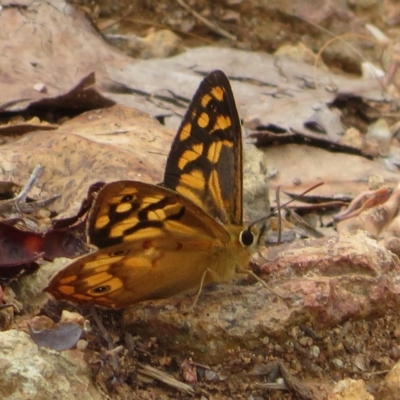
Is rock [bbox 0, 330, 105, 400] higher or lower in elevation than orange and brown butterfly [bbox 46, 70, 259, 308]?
A: lower

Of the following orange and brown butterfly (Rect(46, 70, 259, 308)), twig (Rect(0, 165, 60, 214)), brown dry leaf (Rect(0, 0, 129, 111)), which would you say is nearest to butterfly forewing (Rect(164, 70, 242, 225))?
orange and brown butterfly (Rect(46, 70, 259, 308))

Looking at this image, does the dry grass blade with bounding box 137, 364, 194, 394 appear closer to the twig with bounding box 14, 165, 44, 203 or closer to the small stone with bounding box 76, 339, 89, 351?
the small stone with bounding box 76, 339, 89, 351

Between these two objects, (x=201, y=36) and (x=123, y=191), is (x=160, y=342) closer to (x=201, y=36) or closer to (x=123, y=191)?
(x=123, y=191)

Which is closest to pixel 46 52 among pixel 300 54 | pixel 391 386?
pixel 300 54

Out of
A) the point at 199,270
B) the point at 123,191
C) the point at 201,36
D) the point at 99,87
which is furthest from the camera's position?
the point at 201,36

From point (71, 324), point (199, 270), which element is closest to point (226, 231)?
point (199, 270)

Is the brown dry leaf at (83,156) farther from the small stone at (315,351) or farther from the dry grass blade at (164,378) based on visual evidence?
the small stone at (315,351)
